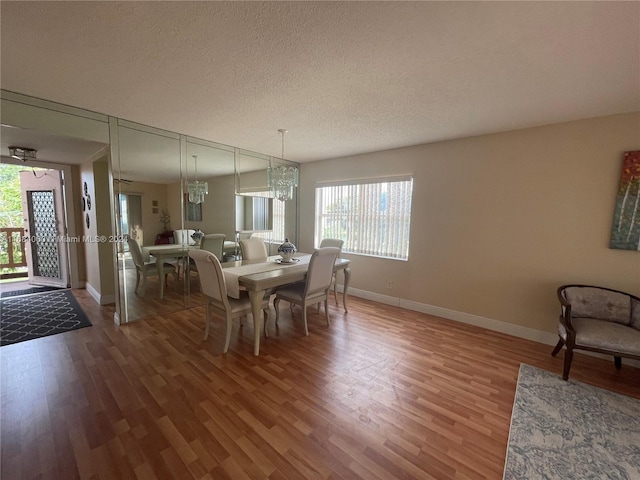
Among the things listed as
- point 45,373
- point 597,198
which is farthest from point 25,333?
point 597,198

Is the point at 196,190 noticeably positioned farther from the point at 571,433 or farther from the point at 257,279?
the point at 571,433

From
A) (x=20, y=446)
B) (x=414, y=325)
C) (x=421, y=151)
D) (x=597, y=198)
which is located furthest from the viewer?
(x=421, y=151)

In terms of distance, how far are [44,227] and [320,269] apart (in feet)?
17.2

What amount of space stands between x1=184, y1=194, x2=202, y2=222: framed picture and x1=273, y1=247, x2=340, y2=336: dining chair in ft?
5.43

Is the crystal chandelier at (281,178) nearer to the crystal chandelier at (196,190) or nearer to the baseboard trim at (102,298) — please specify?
the crystal chandelier at (196,190)

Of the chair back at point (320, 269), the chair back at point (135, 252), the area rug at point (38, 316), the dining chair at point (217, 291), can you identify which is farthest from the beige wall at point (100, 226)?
the chair back at point (320, 269)

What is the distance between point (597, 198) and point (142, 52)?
4.10 metres

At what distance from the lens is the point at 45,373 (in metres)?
2.10

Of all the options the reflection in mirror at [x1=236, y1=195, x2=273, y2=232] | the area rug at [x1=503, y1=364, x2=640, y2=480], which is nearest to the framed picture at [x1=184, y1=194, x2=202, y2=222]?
the reflection in mirror at [x1=236, y1=195, x2=273, y2=232]

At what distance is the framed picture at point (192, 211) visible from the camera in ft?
11.4

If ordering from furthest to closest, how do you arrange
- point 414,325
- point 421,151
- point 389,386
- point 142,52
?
1. point 421,151
2. point 414,325
3. point 389,386
4. point 142,52

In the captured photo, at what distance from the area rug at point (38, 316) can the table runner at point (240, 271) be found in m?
1.96

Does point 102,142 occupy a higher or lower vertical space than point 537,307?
higher

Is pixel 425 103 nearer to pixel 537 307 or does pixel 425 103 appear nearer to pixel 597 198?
pixel 597 198
